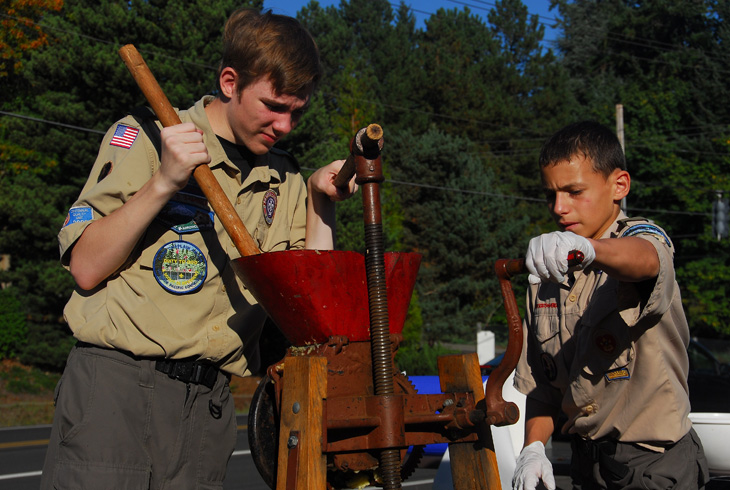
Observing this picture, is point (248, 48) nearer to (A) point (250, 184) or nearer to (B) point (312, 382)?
(A) point (250, 184)

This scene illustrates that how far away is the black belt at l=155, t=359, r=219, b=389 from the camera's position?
2387 mm

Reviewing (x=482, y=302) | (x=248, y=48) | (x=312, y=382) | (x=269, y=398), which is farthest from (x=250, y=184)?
(x=482, y=302)

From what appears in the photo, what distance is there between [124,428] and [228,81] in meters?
1.19

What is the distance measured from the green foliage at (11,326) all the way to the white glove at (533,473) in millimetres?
20980

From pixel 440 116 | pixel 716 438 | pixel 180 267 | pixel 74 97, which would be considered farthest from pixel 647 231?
pixel 440 116

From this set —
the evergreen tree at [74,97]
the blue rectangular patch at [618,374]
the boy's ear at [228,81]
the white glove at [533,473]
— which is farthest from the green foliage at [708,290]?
the boy's ear at [228,81]

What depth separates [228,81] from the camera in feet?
8.42

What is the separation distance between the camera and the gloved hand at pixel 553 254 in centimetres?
188

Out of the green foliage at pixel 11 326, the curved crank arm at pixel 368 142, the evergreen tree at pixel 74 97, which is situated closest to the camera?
the curved crank arm at pixel 368 142

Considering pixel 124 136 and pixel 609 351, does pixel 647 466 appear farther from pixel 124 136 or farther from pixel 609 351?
pixel 124 136

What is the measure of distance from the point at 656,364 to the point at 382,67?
1973 inches

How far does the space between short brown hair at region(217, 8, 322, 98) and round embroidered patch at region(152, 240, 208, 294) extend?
22.7 inches

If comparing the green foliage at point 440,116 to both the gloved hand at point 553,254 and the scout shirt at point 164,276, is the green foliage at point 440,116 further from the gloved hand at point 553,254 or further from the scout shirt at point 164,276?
the gloved hand at point 553,254

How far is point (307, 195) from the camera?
9.39 ft
